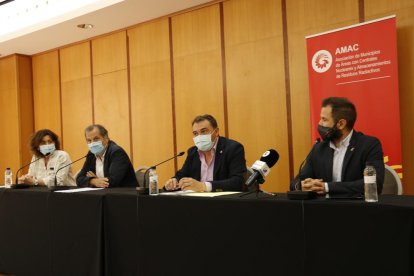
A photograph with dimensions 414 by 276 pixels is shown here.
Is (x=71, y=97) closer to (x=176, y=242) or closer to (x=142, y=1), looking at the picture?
(x=142, y=1)

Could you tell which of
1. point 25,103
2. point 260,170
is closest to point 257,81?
point 260,170

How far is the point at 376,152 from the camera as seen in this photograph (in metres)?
2.52

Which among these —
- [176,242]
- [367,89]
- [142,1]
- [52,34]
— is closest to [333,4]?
[367,89]

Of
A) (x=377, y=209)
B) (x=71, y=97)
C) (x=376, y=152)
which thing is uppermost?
(x=71, y=97)

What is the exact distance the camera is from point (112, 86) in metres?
6.10

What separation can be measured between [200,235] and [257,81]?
2.75 metres

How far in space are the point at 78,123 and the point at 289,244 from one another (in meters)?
5.22

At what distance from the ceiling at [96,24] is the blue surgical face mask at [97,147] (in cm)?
186

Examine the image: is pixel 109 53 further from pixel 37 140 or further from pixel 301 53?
pixel 301 53

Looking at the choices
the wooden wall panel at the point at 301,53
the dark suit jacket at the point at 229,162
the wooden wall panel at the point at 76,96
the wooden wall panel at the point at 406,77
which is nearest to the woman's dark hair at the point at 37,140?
the dark suit jacket at the point at 229,162

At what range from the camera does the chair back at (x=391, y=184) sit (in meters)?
2.70

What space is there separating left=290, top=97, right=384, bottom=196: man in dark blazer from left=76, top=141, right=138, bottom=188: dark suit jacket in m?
1.56

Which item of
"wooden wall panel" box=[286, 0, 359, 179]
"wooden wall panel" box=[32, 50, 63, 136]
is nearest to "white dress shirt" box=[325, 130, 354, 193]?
"wooden wall panel" box=[286, 0, 359, 179]

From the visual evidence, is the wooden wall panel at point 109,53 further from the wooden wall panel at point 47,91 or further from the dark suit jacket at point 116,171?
the dark suit jacket at point 116,171
